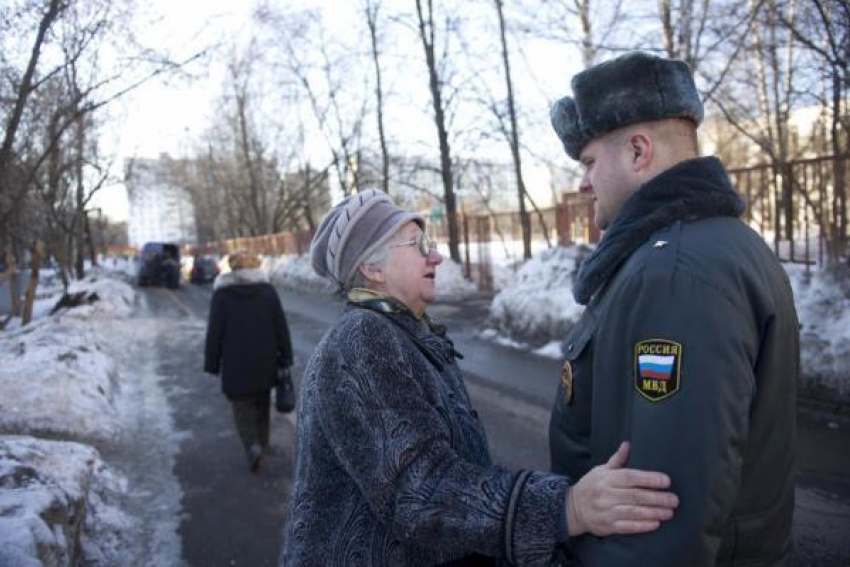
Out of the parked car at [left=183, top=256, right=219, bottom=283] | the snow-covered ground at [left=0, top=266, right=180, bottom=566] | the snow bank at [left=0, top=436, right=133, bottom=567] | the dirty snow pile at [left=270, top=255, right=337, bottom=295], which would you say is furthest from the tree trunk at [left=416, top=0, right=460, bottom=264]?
the parked car at [left=183, top=256, right=219, bottom=283]

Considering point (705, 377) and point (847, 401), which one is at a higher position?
point (705, 377)

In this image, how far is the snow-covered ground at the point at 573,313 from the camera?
6133mm

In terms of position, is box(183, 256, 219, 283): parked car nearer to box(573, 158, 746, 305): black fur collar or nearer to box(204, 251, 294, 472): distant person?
box(204, 251, 294, 472): distant person

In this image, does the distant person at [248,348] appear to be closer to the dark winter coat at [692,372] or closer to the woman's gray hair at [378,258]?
the woman's gray hair at [378,258]

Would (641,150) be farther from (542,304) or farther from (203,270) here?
(203,270)

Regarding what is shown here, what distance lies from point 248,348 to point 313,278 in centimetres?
1896

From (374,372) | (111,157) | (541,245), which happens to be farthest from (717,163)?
(111,157)

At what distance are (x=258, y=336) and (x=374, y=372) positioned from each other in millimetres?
4475

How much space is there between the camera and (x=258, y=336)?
5746 mm

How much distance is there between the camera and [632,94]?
139 centimetres

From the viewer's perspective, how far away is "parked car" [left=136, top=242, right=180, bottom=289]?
1276 inches

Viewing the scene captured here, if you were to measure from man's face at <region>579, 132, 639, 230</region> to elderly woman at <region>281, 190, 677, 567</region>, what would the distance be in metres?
0.58

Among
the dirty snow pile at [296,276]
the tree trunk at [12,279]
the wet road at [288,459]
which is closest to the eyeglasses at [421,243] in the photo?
the wet road at [288,459]

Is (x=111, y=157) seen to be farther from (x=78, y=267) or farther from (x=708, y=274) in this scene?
(x=708, y=274)
